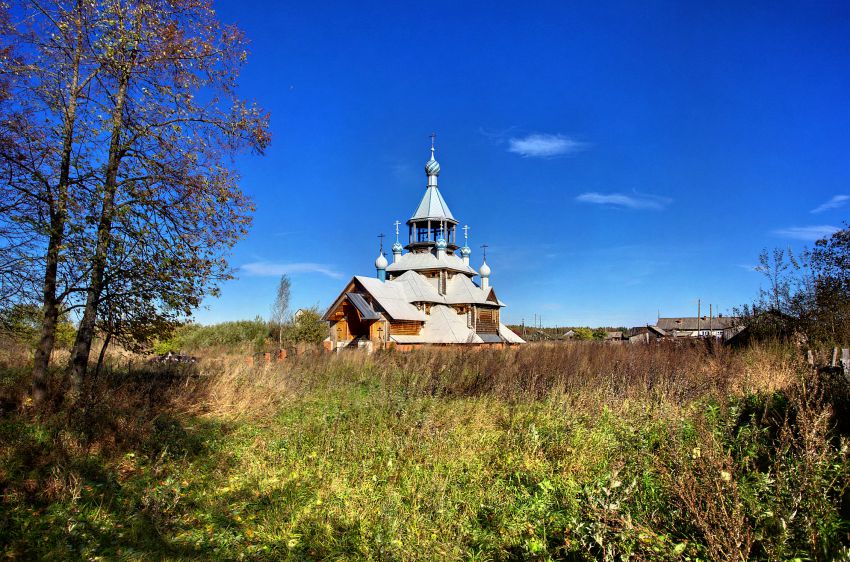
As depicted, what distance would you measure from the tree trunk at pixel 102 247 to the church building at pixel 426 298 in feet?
59.1

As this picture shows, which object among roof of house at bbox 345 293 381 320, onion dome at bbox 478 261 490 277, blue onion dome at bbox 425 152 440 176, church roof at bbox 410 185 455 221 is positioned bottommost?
roof of house at bbox 345 293 381 320

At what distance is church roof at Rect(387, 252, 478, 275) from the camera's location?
112 ft

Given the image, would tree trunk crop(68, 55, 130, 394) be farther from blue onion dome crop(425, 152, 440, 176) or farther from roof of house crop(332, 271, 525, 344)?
blue onion dome crop(425, 152, 440, 176)

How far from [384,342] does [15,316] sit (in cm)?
1948

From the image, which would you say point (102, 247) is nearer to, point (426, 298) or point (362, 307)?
point (362, 307)

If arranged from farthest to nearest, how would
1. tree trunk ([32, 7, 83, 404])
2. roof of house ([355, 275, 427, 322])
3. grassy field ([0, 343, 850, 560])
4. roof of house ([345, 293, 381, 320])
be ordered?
roof of house ([355, 275, 427, 322])
roof of house ([345, 293, 381, 320])
tree trunk ([32, 7, 83, 404])
grassy field ([0, 343, 850, 560])

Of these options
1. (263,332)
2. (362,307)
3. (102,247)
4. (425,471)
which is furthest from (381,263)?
(425,471)

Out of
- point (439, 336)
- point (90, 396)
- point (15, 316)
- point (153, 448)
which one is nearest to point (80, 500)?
point (153, 448)

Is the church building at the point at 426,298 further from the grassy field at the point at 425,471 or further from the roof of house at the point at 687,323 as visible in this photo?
the roof of house at the point at 687,323

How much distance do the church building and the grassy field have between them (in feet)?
56.9

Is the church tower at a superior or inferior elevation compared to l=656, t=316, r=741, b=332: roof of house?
superior

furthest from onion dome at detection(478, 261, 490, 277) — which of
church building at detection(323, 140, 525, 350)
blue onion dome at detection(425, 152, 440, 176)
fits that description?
blue onion dome at detection(425, 152, 440, 176)

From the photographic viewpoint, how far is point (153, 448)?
22.2 ft

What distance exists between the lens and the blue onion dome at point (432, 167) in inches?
1426
